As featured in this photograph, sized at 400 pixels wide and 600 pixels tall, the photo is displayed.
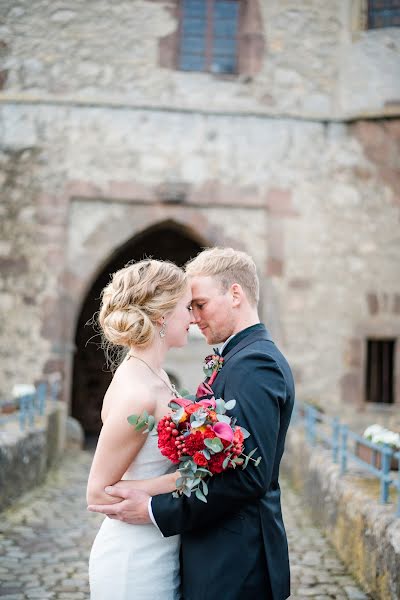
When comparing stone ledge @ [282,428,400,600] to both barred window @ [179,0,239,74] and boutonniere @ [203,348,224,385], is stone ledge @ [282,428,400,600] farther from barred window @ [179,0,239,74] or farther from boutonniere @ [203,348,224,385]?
barred window @ [179,0,239,74]

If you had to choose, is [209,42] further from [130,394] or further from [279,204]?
[130,394]

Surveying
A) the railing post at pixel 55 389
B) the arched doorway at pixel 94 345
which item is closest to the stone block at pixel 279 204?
the railing post at pixel 55 389

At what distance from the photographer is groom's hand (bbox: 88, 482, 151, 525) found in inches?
91.2

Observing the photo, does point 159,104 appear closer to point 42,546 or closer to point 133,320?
point 42,546

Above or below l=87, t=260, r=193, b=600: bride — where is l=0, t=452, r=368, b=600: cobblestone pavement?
below

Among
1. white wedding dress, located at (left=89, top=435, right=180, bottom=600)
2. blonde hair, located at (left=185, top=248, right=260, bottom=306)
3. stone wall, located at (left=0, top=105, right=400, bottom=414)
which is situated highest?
stone wall, located at (left=0, top=105, right=400, bottom=414)

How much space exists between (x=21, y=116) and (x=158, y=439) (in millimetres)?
9584

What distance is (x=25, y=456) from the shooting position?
680 centimetres

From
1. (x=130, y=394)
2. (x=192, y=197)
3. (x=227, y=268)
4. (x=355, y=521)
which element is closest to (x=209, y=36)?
(x=192, y=197)

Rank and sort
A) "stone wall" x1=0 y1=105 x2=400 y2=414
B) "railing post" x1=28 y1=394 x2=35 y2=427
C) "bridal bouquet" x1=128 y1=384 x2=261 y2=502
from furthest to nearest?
"stone wall" x1=0 y1=105 x2=400 y2=414 < "railing post" x1=28 y1=394 x2=35 y2=427 < "bridal bouquet" x1=128 y1=384 x2=261 y2=502

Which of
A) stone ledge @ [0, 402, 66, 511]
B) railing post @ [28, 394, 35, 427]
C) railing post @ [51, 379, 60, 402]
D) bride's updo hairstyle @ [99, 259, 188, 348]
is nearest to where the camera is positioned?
bride's updo hairstyle @ [99, 259, 188, 348]

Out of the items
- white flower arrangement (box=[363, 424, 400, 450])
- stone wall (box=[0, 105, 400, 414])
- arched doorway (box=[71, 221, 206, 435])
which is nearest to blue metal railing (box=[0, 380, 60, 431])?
stone wall (box=[0, 105, 400, 414])

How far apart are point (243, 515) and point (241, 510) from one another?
0.02 metres

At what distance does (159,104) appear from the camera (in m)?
11.0
